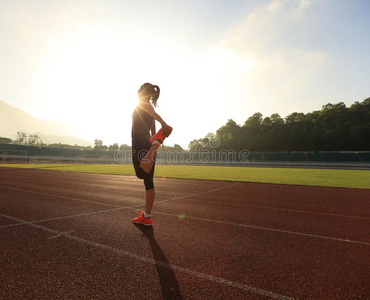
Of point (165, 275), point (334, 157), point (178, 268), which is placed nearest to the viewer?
point (165, 275)

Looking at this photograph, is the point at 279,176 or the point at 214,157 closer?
the point at 279,176

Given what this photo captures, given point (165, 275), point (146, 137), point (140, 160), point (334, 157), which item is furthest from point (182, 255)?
point (334, 157)

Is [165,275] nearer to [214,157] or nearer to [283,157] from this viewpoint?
[283,157]

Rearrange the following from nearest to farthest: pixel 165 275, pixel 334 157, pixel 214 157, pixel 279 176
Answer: pixel 165 275 → pixel 279 176 → pixel 334 157 → pixel 214 157

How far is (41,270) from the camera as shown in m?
2.64

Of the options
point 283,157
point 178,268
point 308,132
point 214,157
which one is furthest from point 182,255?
point 308,132

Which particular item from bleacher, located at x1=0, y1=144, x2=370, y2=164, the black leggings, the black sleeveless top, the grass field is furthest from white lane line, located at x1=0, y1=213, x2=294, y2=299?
bleacher, located at x1=0, y1=144, x2=370, y2=164

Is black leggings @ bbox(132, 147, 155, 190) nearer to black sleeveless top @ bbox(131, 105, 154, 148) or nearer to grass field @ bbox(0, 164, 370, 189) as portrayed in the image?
black sleeveless top @ bbox(131, 105, 154, 148)

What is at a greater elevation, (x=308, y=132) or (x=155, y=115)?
(x=308, y=132)

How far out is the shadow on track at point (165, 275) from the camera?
223cm

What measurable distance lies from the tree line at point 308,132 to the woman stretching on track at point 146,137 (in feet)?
271

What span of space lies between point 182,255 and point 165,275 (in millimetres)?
638

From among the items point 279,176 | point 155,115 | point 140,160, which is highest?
point 155,115

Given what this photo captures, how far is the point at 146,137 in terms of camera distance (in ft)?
14.5
